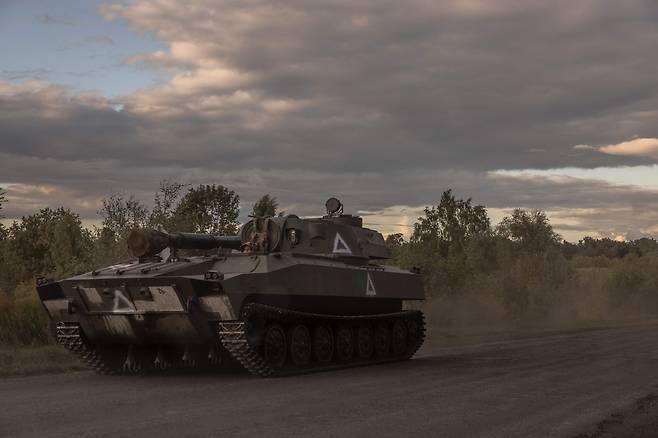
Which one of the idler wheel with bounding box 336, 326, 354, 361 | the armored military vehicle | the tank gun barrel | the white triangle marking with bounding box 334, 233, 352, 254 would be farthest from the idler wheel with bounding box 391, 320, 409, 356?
the tank gun barrel

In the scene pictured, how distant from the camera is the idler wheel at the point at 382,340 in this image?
1841 centimetres

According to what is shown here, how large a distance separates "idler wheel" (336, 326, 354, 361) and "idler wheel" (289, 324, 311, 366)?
39.6 inches

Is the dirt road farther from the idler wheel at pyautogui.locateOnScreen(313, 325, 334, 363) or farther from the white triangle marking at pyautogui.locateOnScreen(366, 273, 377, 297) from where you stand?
the white triangle marking at pyautogui.locateOnScreen(366, 273, 377, 297)

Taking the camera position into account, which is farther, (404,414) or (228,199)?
(228,199)

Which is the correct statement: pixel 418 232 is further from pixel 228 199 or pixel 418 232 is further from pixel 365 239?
pixel 365 239

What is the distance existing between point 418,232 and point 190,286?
40712mm

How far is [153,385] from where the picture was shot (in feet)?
43.7

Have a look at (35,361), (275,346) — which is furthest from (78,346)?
(275,346)

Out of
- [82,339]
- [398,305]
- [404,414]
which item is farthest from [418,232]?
[404,414]

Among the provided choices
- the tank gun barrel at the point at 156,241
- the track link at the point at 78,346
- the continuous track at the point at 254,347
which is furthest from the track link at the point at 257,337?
the track link at the point at 78,346

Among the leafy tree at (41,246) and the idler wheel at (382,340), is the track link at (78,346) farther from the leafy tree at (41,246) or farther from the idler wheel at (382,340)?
the leafy tree at (41,246)

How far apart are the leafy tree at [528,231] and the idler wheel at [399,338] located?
116 ft

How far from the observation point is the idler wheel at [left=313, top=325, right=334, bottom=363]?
1628cm

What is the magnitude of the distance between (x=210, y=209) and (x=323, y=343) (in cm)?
1921
